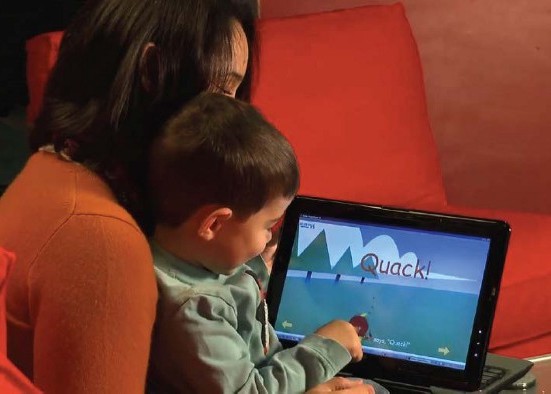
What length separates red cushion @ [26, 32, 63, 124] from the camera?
1.68m

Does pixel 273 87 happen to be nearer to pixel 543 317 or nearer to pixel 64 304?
pixel 543 317

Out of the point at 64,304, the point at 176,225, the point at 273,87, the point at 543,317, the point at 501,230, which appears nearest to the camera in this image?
the point at 64,304

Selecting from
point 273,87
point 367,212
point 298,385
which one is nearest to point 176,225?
point 298,385

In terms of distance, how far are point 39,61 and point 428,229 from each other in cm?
84

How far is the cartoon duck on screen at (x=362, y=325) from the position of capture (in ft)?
4.15

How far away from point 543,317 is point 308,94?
0.65 meters

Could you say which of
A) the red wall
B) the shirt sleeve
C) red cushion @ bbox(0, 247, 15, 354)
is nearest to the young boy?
the shirt sleeve

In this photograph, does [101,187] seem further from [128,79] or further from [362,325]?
[362,325]

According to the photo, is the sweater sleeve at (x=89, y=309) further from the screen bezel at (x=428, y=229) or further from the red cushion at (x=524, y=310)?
the red cushion at (x=524, y=310)

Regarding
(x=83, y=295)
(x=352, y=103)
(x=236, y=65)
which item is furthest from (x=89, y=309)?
(x=352, y=103)

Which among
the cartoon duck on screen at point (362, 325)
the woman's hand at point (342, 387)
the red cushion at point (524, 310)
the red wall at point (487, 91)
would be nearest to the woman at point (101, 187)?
the woman's hand at point (342, 387)

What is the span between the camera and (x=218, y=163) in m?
0.96

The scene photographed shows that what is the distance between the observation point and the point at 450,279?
127 centimetres

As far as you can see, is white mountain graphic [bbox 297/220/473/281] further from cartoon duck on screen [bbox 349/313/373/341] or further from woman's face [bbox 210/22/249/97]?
woman's face [bbox 210/22/249/97]
